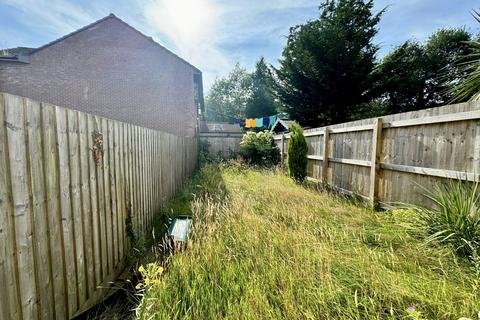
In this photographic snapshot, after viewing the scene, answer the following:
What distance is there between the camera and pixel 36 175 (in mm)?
1295

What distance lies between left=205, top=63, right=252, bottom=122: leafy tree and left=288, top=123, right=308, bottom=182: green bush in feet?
117

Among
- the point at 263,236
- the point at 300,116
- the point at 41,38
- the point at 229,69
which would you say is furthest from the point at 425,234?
the point at 229,69

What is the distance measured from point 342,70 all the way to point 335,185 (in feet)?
34.0

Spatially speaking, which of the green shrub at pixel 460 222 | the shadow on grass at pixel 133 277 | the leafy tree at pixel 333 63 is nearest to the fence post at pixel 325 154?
the green shrub at pixel 460 222

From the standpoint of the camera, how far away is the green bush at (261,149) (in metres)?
11.0

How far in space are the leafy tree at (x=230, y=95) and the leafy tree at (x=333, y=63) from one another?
28228 mm

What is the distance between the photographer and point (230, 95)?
43.9 meters

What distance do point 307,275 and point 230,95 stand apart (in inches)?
1738

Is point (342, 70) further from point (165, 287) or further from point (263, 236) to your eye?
point (165, 287)

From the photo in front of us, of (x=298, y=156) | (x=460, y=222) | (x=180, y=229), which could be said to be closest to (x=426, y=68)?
(x=298, y=156)

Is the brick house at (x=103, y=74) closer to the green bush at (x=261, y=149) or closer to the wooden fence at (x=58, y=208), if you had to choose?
the green bush at (x=261, y=149)

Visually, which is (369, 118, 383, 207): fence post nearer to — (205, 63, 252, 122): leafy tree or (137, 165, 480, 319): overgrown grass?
(137, 165, 480, 319): overgrown grass

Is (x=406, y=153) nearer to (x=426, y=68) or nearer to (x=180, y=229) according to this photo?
(x=180, y=229)

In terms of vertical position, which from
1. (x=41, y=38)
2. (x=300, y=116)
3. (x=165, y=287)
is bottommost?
(x=165, y=287)
